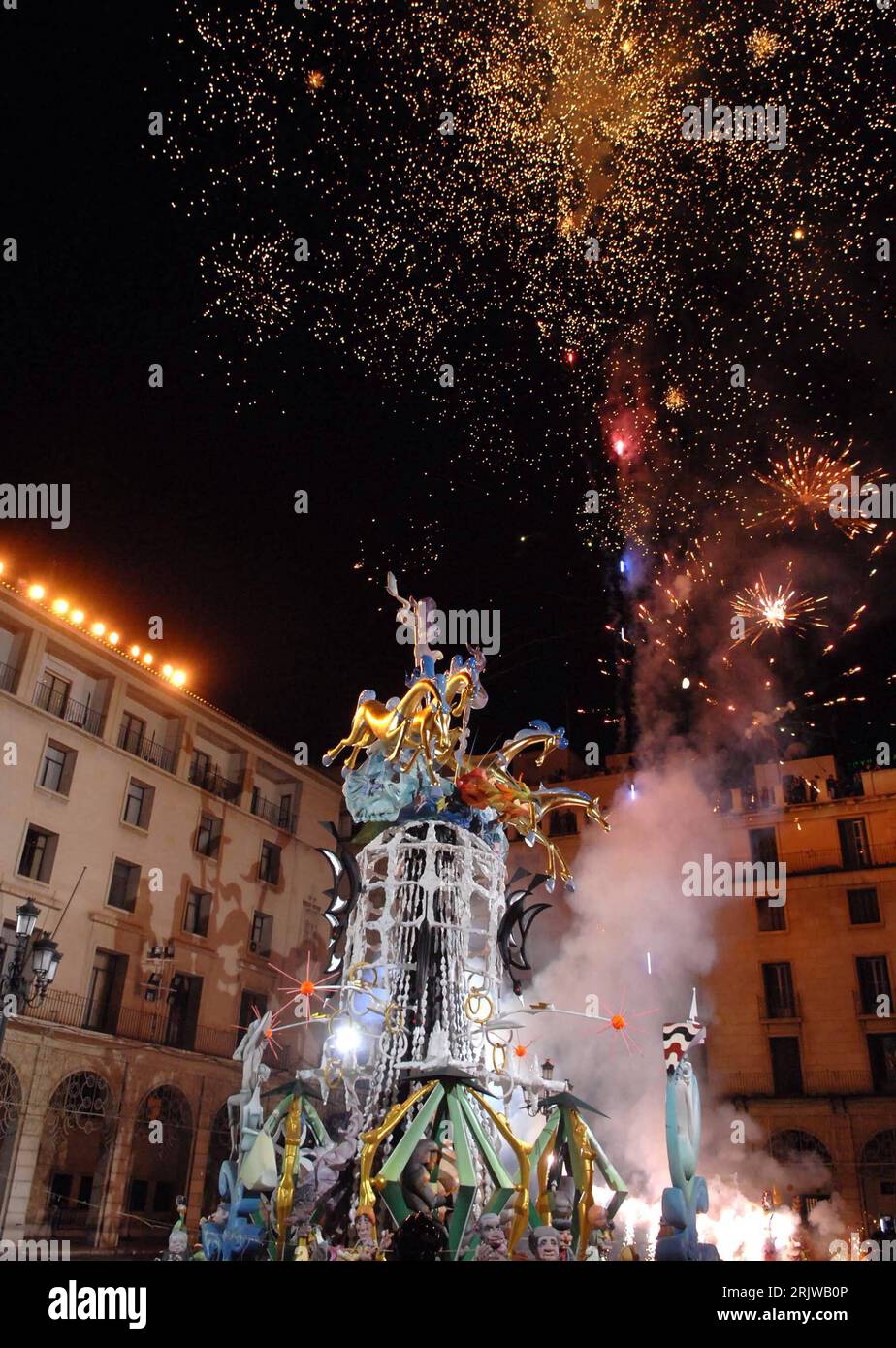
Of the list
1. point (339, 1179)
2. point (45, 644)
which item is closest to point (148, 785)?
point (45, 644)

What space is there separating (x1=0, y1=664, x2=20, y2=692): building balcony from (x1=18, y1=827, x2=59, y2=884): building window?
3705mm

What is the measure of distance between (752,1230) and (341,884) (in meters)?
13.8

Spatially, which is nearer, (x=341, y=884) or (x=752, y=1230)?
(x=341, y=884)

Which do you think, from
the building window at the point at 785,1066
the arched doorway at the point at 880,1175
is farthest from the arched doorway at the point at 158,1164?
the arched doorway at the point at 880,1175

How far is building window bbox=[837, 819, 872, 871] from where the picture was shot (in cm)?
2944

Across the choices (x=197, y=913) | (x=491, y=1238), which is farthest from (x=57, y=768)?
(x=491, y=1238)

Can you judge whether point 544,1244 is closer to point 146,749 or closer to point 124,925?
point 124,925

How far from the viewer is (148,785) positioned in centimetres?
2877

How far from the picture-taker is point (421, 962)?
1557 centimetres

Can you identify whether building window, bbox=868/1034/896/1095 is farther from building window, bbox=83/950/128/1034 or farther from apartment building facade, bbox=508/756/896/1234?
building window, bbox=83/950/128/1034

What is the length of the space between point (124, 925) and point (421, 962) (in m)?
14.1

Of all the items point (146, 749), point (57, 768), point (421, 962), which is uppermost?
point (146, 749)
